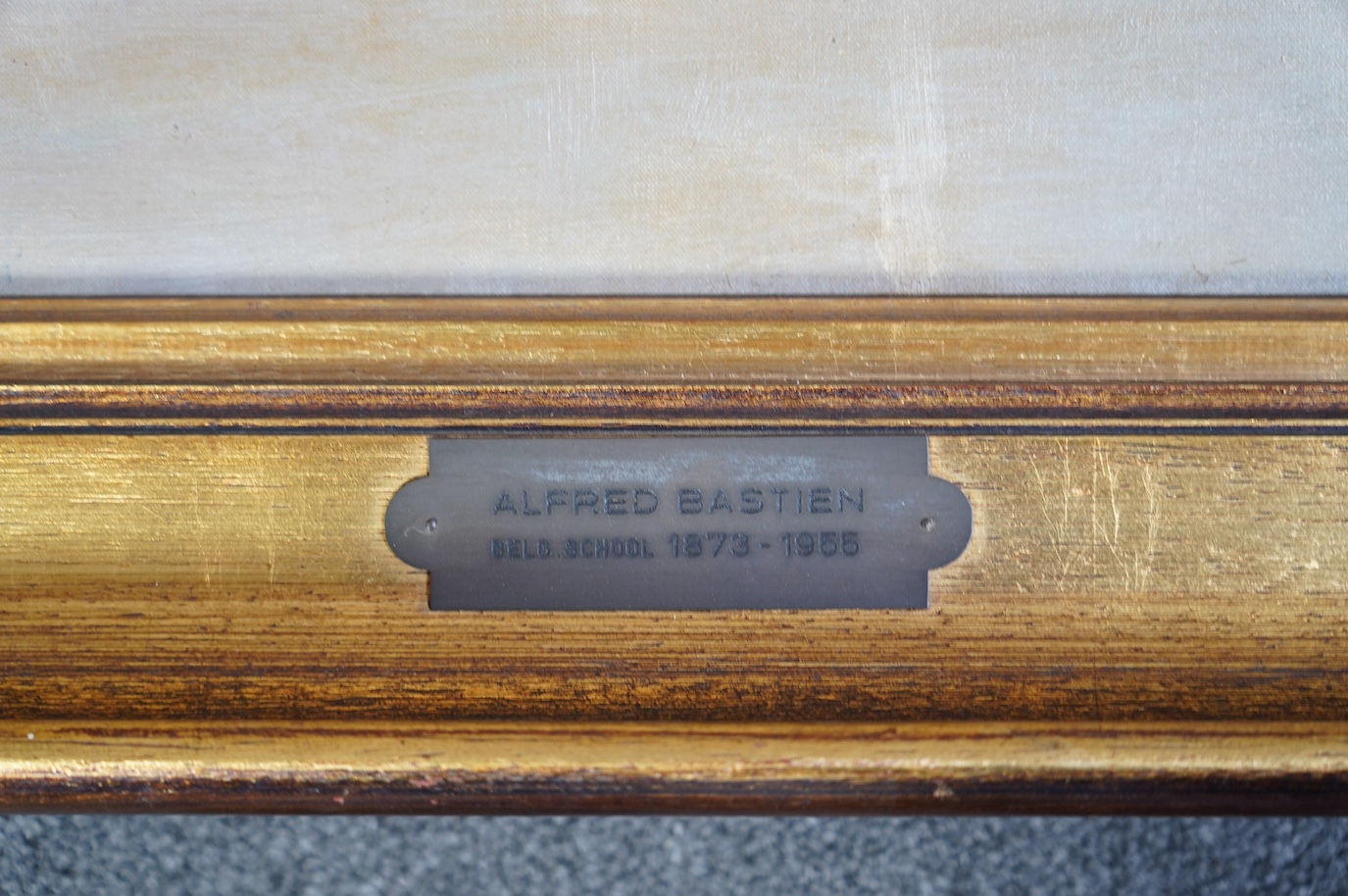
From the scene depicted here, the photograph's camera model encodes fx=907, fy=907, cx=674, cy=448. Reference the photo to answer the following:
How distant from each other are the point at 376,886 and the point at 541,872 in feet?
0.21

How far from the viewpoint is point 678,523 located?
1.07ft

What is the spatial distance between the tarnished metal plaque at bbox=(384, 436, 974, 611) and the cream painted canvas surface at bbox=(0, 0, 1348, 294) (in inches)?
2.5

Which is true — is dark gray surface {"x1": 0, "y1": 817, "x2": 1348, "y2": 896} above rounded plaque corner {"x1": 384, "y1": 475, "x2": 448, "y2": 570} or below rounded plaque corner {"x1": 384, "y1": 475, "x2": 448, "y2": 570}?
below

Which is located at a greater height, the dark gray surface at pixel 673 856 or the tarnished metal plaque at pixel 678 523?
the tarnished metal plaque at pixel 678 523

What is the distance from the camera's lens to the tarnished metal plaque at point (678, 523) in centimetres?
32

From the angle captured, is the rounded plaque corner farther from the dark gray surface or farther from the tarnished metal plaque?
the dark gray surface

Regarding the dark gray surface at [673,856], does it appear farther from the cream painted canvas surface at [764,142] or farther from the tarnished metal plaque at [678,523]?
the cream painted canvas surface at [764,142]

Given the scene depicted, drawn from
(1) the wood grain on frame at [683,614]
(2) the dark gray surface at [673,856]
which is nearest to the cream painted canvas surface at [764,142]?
(1) the wood grain on frame at [683,614]

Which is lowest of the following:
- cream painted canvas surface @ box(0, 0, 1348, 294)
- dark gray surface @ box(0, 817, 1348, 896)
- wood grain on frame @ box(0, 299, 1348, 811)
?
dark gray surface @ box(0, 817, 1348, 896)

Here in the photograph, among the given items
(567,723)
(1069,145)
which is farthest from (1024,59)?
(567,723)

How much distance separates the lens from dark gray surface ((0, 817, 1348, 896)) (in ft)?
1.17

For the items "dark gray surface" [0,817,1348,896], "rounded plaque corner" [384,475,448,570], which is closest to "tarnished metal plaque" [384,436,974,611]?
"rounded plaque corner" [384,475,448,570]

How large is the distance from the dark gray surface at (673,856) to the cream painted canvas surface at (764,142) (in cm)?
21

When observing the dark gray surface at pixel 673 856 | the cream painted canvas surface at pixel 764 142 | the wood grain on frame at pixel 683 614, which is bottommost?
the dark gray surface at pixel 673 856
